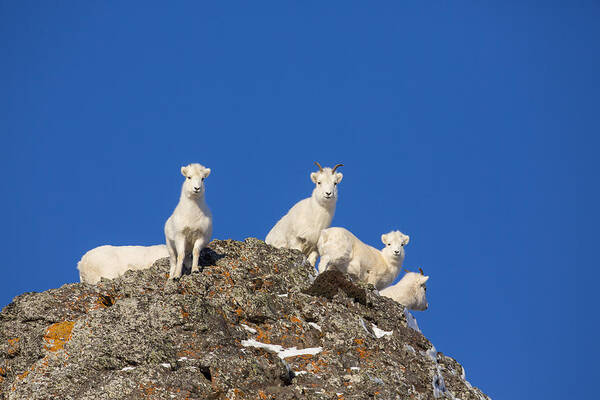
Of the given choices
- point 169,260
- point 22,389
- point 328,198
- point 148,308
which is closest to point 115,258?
point 169,260

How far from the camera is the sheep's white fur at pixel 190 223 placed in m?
18.6

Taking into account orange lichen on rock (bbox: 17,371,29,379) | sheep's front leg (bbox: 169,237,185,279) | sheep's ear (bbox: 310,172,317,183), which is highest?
sheep's ear (bbox: 310,172,317,183)

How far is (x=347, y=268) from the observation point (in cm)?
2270

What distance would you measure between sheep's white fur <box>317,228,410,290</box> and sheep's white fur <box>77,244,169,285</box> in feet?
13.7

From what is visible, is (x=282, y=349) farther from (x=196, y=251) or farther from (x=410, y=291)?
(x=410, y=291)

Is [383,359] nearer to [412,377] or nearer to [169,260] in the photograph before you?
[412,377]

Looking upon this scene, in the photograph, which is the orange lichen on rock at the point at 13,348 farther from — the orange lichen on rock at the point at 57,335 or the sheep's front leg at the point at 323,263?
the sheep's front leg at the point at 323,263

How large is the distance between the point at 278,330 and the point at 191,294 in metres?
1.84

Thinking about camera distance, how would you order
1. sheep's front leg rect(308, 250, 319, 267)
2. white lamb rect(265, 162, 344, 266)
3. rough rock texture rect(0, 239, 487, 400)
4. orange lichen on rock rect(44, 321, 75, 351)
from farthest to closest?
1. white lamb rect(265, 162, 344, 266)
2. sheep's front leg rect(308, 250, 319, 267)
3. orange lichen on rock rect(44, 321, 75, 351)
4. rough rock texture rect(0, 239, 487, 400)

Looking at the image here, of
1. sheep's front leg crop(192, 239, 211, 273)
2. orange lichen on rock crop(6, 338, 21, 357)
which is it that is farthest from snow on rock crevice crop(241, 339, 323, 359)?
orange lichen on rock crop(6, 338, 21, 357)

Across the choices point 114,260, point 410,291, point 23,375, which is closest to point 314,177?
point 410,291

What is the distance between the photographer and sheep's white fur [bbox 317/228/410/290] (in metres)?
22.5

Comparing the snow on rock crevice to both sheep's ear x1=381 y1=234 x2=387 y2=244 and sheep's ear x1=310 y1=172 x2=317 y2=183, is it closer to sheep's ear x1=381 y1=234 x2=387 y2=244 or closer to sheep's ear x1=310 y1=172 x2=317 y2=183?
sheep's ear x1=310 y1=172 x2=317 y2=183

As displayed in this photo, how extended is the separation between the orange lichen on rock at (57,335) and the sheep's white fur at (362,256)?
24.4 feet
